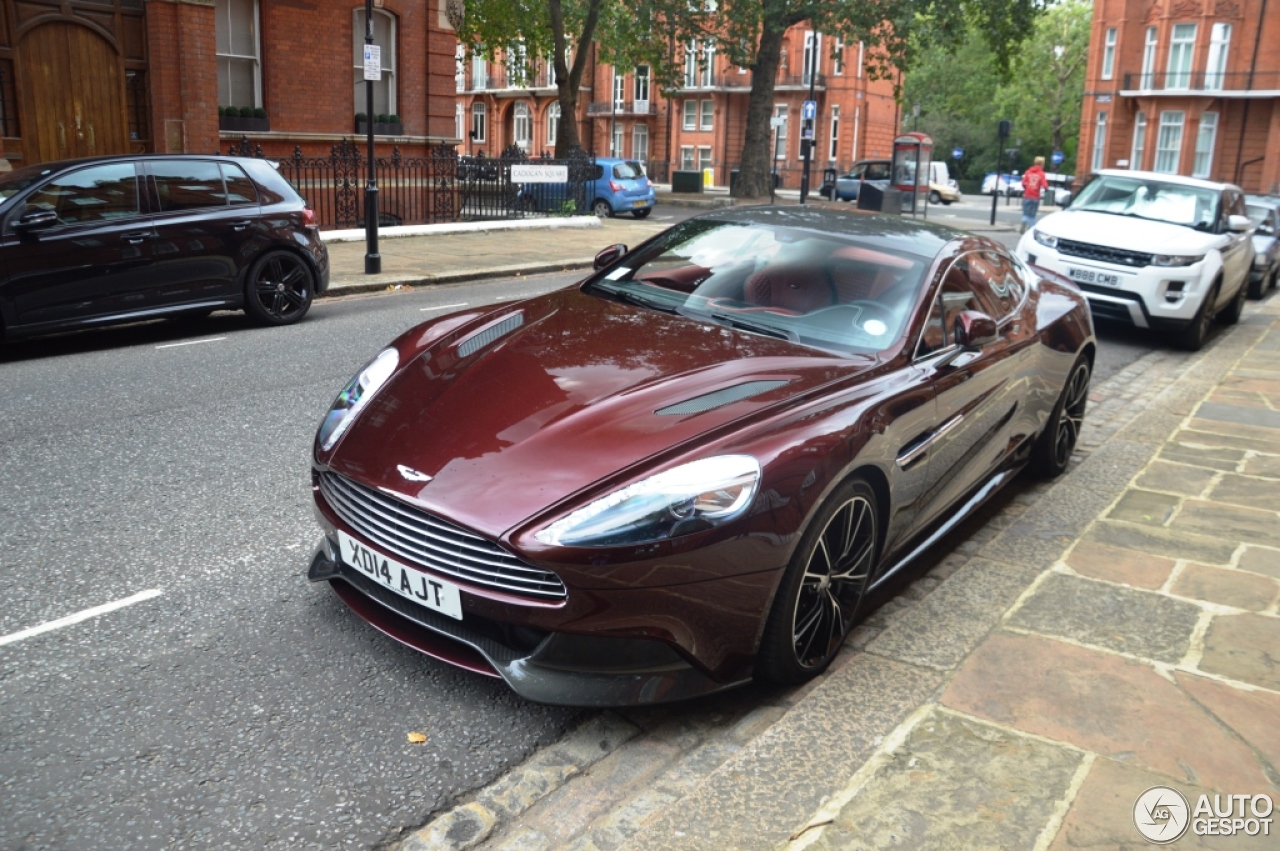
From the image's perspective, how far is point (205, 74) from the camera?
19250mm

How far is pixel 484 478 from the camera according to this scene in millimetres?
3201

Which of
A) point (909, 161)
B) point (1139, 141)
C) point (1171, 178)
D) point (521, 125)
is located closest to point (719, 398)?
point (1171, 178)

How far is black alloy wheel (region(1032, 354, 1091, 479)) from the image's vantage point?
6.00m

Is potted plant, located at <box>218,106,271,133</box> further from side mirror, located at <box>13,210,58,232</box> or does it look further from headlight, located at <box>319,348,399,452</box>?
headlight, located at <box>319,348,399,452</box>

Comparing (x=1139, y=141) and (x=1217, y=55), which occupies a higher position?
(x=1217, y=55)

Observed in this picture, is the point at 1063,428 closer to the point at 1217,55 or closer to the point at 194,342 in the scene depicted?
the point at 194,342

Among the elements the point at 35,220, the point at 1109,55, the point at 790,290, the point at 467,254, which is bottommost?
the point at 467,254

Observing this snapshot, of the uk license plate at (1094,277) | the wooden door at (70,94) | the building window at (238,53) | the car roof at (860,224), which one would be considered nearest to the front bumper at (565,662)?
the car roof at (860,224)

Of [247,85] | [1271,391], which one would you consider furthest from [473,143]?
[1271,391]

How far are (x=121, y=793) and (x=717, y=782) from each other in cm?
156

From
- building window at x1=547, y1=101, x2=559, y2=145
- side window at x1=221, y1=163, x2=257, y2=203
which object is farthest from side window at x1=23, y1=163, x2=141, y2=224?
building window at x1=547, y1=101, x2=559, y2=145

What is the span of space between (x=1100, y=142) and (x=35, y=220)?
5566cm

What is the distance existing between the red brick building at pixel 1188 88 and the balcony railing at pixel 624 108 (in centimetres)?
2473

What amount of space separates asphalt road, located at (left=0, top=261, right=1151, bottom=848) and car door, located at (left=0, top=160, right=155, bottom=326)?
120 inches
